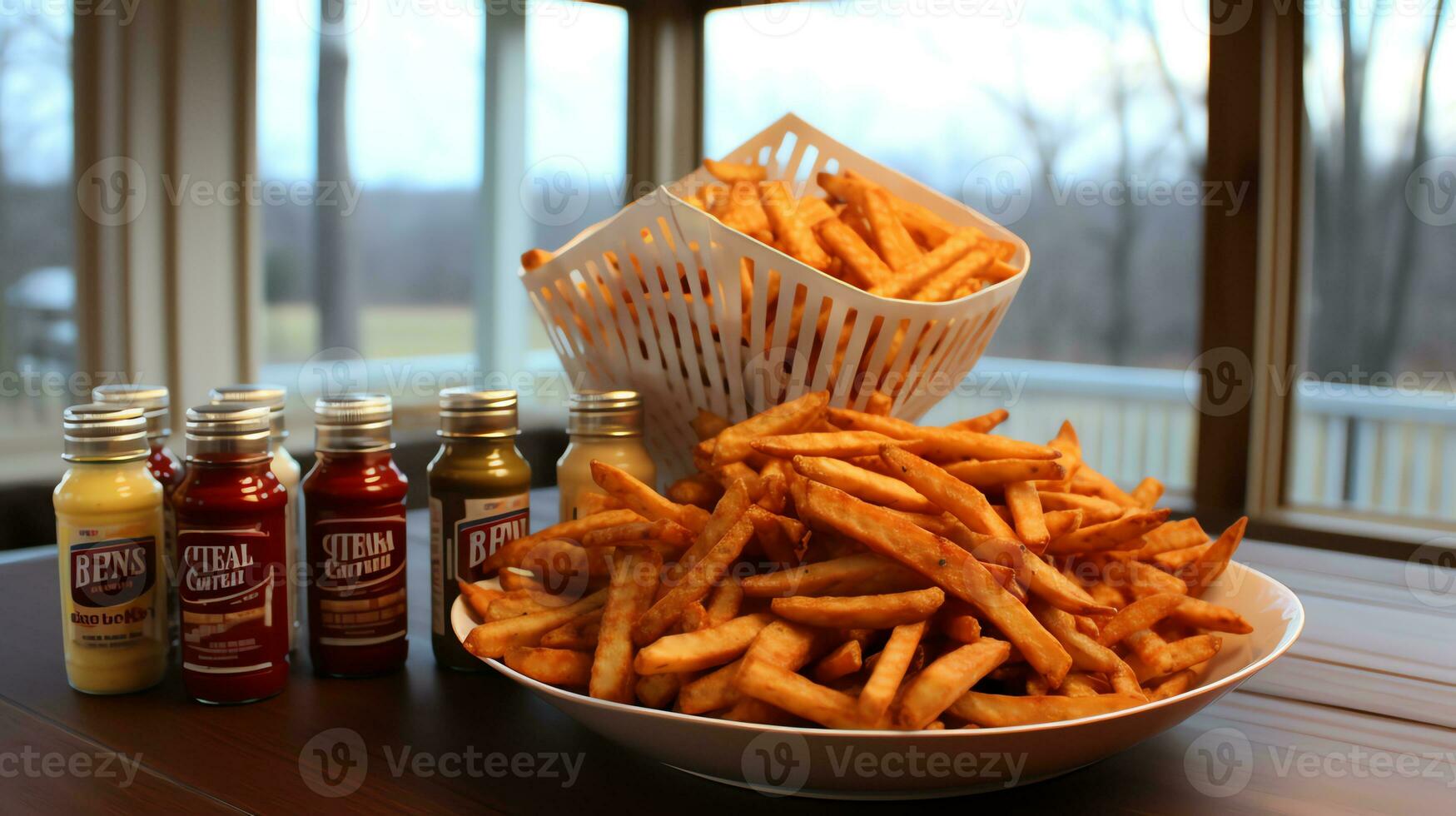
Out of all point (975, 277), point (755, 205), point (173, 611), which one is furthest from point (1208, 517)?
point (173, 611)

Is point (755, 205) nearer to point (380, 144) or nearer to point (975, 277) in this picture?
point (975, 277)

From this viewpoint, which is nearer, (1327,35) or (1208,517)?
(1208,517)

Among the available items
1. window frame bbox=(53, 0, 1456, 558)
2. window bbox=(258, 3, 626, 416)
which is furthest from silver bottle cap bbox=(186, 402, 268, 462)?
window bbox=(258, 3, 626, 416)

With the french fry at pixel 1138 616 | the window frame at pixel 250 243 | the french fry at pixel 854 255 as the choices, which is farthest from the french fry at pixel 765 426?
the window frame at pixel 250 243

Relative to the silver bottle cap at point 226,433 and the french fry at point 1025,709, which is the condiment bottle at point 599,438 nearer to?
the silver bottle cap at point 226,433

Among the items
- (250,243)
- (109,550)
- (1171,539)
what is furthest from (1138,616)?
(250,243)

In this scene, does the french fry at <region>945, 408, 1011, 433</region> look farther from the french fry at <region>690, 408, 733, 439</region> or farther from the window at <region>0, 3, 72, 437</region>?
the window at <region>0, 3, 72, 437</region>

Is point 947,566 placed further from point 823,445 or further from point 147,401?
point 147,401
